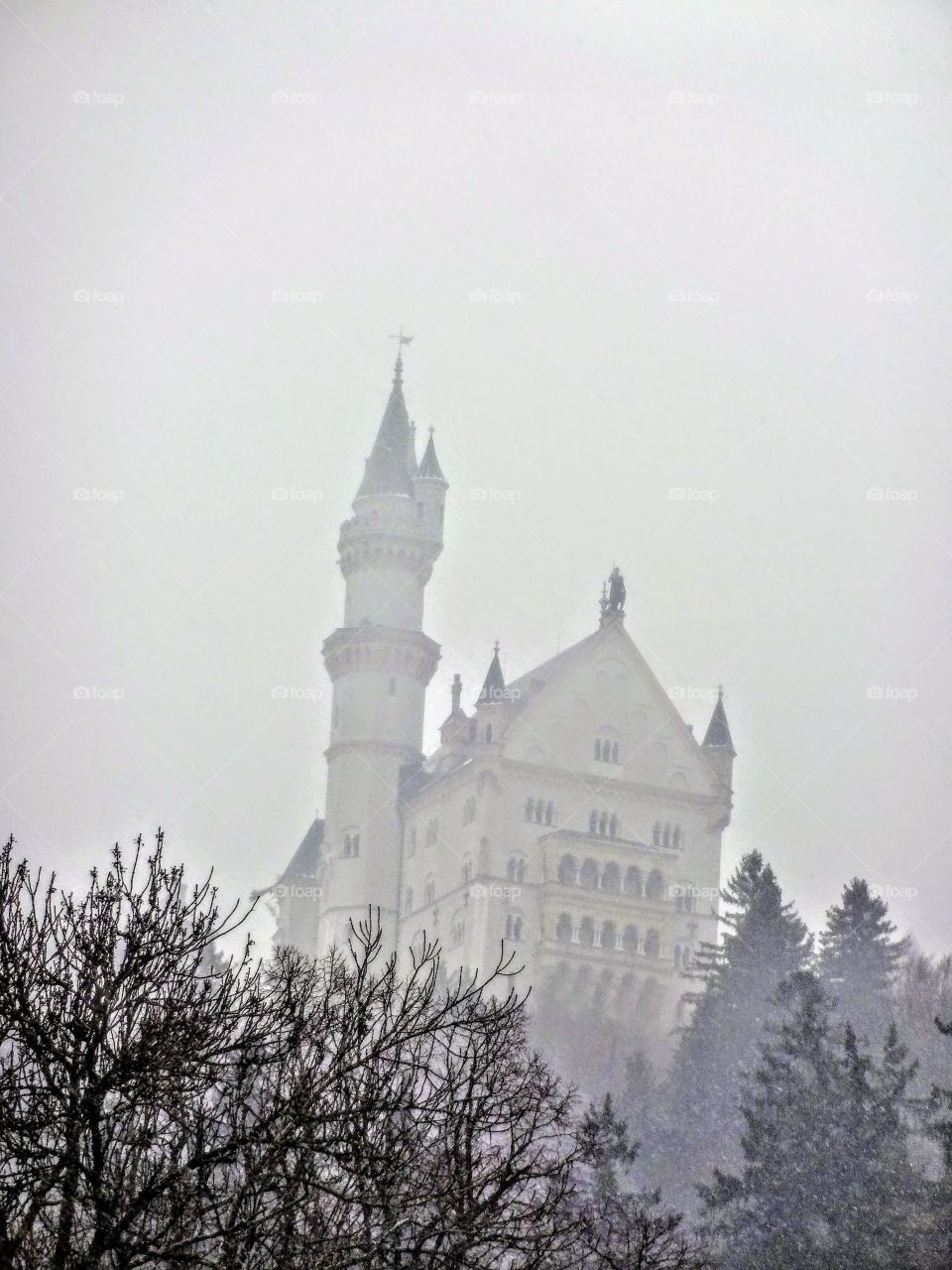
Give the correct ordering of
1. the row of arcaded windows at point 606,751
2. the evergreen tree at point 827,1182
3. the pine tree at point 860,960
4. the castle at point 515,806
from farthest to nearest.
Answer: the row of arcaded windows at point 606,751, the castle at point 515,806, the pine tree at point 860,960, the evergreen tree at point 827,1182

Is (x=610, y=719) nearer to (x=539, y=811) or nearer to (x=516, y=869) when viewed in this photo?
(x=539, y=811)

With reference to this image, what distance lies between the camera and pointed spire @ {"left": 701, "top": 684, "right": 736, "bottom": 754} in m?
111

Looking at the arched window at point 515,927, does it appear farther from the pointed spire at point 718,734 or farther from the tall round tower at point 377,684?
the pointed spire at point 718,734

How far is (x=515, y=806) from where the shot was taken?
10200 centimetres

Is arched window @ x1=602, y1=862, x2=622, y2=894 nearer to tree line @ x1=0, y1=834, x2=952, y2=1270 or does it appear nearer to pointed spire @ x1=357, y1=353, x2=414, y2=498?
pointed spire @ x1=357, y1=353, x2=414, y2=498

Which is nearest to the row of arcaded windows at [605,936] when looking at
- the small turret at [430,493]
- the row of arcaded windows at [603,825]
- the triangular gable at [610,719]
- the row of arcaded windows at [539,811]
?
the row of arcaded windows at [603,825]

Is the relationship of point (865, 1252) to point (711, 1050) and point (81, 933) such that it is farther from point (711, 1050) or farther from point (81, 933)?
point (711, 1050)

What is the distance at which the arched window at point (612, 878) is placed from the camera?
3952 inches

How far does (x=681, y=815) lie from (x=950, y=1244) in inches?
2652

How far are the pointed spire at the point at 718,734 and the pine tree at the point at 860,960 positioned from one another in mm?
29344

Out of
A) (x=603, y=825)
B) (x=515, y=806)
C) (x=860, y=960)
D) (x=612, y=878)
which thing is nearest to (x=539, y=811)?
(x=515, y=806)

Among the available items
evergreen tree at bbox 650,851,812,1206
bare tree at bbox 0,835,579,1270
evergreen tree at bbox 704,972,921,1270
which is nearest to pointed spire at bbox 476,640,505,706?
evergreen tree at bbox 650,851,812,1206

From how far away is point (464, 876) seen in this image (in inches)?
3967

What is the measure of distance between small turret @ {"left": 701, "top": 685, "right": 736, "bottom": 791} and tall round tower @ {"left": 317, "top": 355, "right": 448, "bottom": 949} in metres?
15.1
